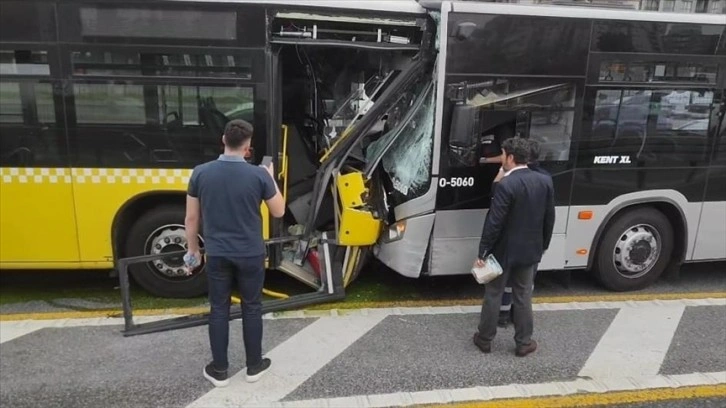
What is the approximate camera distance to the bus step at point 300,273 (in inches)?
218

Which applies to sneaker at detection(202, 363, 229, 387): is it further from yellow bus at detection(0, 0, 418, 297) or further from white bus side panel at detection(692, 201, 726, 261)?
white bus side panel at detection(692, 201, 726, 261)

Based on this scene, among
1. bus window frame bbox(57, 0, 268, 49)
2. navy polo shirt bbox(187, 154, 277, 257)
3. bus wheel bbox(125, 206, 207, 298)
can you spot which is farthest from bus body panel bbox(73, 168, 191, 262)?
navy polo shirt bbox(187, 154, 277, 257)

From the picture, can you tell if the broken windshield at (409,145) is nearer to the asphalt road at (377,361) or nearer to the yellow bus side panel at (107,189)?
the asphalt road at (377,361)

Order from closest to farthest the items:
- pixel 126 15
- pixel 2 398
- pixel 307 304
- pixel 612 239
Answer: pixel 2 398
pixel 126 15
pixel 307 304
pixel 612 239

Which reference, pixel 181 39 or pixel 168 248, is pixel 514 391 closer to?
pixel 168 248

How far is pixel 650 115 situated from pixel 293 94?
3.43 m

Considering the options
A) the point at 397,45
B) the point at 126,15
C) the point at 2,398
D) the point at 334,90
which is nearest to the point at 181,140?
the point at 126,15

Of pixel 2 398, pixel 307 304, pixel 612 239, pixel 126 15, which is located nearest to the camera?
pixel 2 398

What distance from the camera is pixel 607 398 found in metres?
3.95

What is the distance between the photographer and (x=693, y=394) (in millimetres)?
3992

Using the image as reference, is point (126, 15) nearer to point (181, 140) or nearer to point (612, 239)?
point (181, 140)

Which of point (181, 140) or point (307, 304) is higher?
point (181, 140)

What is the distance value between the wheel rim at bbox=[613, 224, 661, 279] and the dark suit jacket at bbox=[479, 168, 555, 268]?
Result: 186 cm

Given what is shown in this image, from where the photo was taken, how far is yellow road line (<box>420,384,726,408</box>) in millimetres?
3844
